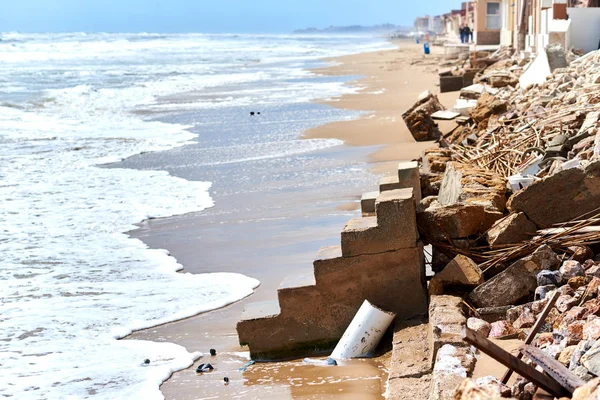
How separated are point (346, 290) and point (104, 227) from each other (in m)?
5.24

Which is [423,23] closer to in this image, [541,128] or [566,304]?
[541,128]

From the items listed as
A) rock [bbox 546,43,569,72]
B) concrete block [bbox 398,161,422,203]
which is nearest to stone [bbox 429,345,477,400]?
concrete block [bbox 398,161,422,203]

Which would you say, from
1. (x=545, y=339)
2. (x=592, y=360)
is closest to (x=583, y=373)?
(x=592, y=360)

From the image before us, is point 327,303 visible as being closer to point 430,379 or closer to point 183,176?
point 430,379

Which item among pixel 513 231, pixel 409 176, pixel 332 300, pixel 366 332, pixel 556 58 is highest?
pixel 556 58

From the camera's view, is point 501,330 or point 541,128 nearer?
point 501,330

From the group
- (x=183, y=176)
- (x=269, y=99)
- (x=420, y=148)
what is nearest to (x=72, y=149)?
(x=183, y=176)

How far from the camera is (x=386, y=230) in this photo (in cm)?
645

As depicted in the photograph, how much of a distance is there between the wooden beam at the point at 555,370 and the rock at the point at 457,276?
88.1 inches

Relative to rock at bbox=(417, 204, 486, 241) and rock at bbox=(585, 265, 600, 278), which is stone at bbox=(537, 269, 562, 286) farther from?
rock at bbox=(417, 204, 486, 241)

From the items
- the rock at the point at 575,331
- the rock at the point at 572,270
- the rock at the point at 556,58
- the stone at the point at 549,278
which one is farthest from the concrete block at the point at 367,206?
the rock at the point at 556,58

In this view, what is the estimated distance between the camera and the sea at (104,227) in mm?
6727

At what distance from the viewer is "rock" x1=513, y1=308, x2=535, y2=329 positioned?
5.71 metres

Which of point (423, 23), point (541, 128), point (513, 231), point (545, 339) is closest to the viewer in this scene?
point (545, 339)
